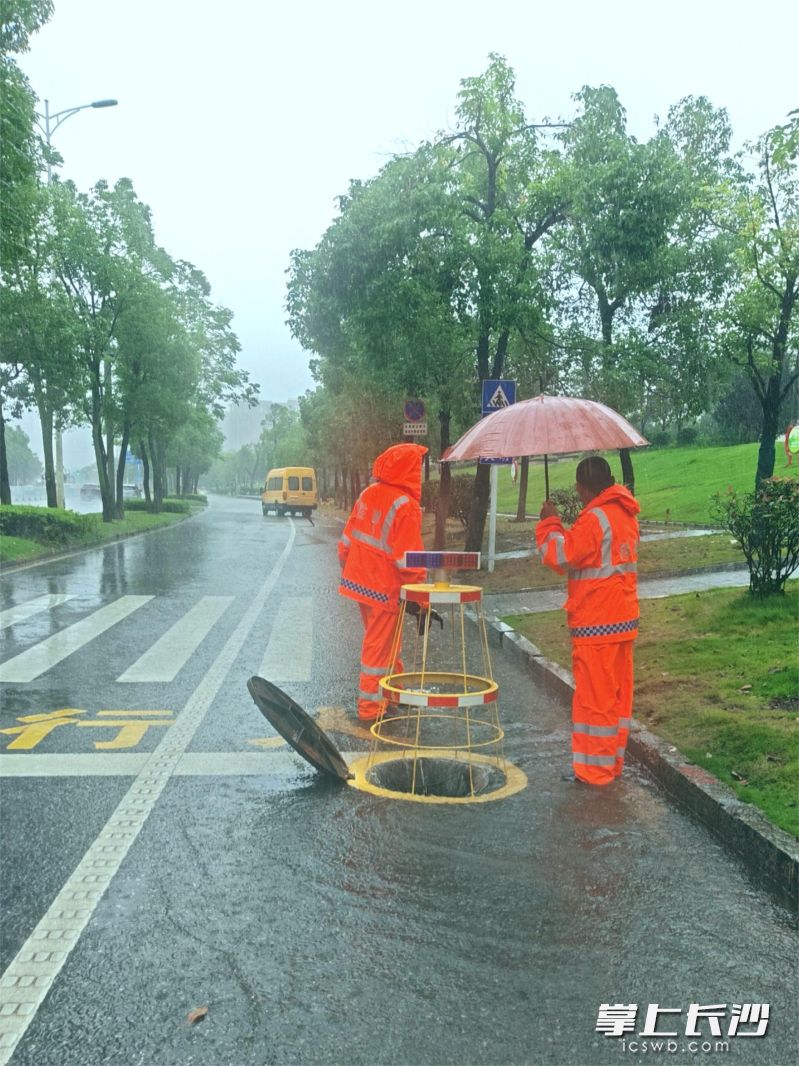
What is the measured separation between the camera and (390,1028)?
9.20ft

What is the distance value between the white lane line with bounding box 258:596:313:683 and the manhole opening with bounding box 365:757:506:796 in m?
2.59

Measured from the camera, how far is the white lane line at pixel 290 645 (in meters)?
8.27

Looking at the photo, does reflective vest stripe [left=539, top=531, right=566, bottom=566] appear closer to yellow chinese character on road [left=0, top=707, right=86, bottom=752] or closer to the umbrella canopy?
the umbrella canopy

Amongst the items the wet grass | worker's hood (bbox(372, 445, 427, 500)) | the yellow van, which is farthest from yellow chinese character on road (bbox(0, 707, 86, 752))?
the yellow van

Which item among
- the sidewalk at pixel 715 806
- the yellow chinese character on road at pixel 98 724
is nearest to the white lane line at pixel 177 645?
the yellow chinese character on road at pixel 98 724

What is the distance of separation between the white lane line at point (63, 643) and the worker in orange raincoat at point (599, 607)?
467 cm

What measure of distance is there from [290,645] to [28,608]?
13.7 ft

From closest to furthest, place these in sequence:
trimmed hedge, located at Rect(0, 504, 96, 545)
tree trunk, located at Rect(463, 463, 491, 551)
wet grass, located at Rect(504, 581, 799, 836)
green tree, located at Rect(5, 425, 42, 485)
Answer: wet grass, located at Rect(504, 581, 799, 836), tree trunk, located at Rect(463, 463, 491, 551), trimmed hedge, located at Rect(0, 504, 96, 545), green tree, located at Rect(5, 425, 42, 485)

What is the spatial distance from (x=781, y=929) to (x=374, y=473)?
387cm

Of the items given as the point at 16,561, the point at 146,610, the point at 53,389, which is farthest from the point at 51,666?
the point at 53,389

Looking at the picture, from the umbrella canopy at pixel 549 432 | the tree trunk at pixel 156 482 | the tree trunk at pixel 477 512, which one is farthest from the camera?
the tree trunk at pixel 156 482

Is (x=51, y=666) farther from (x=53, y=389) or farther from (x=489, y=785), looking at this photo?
(x=53, y=389)

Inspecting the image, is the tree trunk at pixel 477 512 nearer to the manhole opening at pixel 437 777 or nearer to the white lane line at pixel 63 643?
the white lane line at pixel 63 643

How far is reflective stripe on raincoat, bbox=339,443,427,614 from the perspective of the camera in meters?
6.48
